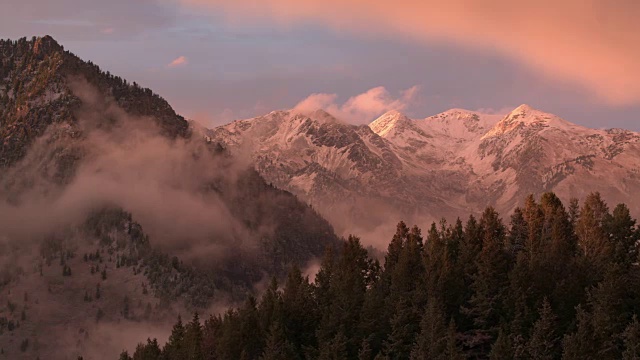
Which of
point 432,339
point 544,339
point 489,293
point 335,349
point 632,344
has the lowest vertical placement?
point 632,344

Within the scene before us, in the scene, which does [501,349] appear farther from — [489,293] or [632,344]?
[489,293]

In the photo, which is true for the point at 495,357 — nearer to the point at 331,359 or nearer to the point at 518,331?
the point at 518,331

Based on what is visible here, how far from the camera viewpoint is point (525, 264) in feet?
620

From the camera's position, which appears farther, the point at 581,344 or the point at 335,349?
the point at 335,349

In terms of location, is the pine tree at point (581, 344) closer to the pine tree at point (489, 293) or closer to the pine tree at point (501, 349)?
the pine tree at point (501, 349)

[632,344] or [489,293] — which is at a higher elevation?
[489,293]

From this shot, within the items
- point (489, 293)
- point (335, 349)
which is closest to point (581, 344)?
point (489, 293)

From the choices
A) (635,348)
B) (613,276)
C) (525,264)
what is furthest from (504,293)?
(635,348)

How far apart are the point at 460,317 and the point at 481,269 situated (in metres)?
10.8

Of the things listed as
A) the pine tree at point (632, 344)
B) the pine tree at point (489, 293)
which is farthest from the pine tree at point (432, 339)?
the pine tree at point (632, 344)

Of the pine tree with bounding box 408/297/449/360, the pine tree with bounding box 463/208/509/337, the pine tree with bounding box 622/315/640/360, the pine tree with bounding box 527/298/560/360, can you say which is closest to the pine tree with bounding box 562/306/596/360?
the pine tree with bounding box 527/298/560/360

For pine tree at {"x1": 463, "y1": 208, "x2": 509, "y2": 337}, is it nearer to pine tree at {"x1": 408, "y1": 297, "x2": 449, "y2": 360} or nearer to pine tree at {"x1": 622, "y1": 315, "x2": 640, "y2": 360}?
pine tree at {"x1": 408, "y1": 297, "x2": 449, "y2": 360}

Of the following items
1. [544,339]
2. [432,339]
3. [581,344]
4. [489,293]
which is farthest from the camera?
[489,293]

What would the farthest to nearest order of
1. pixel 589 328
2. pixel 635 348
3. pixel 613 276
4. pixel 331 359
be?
pixel 331 359
pixel 613 276
pixel 589 328
pixel 635 348
